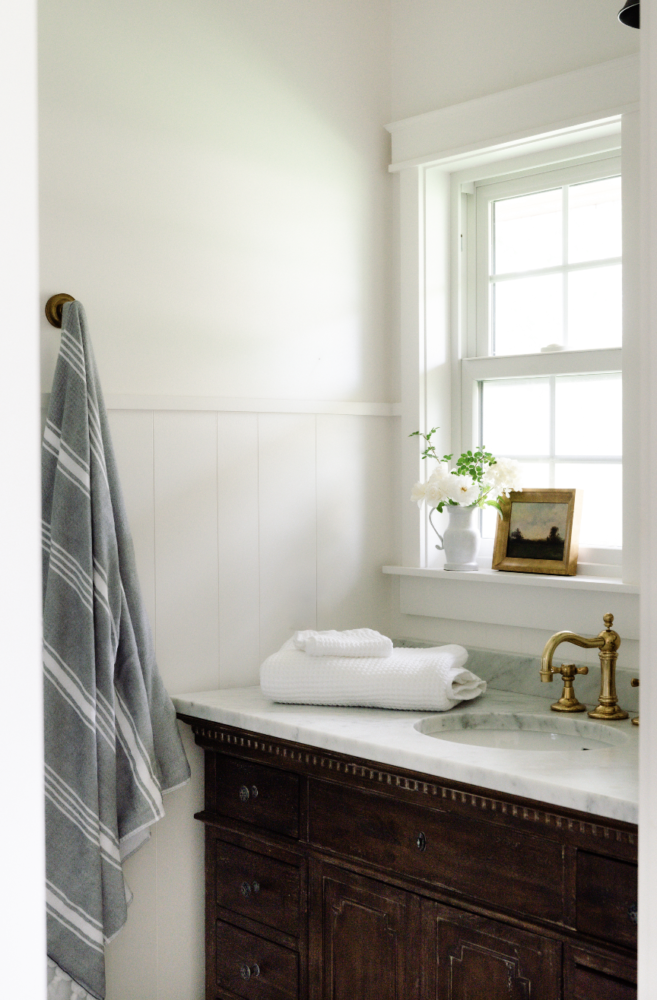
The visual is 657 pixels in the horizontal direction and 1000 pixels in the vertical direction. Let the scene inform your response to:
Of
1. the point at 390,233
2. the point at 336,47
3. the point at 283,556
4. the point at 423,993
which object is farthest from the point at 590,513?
the point at 336,47

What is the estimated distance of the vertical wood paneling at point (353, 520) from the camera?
90.9 inches

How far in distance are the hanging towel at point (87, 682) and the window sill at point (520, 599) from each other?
821 mm

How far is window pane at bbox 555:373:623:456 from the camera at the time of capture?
84.4 inches

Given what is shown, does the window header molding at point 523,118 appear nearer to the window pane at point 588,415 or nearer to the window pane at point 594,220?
the window pane at point 594,220

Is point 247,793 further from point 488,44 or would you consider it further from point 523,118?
point 488,44

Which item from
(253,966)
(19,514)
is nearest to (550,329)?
(253,966)

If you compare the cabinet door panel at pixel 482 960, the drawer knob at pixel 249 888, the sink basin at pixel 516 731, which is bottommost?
the drawer knob at pixel 249 888

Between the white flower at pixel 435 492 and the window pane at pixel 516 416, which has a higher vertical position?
the window pane at pixel 516 416

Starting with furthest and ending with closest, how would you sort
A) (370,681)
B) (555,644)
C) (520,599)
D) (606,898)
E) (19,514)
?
1. (520,599)
2. (370,681)
3. (555,644)
4. (606,898)
5. (19,514)

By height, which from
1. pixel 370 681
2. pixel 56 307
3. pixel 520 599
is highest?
pixel 56 307

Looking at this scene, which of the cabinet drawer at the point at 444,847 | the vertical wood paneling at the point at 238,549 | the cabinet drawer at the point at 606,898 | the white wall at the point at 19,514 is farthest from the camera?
the vertical wood paneling at the point at 238,549

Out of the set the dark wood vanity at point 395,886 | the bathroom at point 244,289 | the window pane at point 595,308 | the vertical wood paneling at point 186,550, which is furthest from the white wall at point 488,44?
the dark wood vanity at point 395,886

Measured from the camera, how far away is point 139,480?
1.95 meters

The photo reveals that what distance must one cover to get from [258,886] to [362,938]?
0.29m
